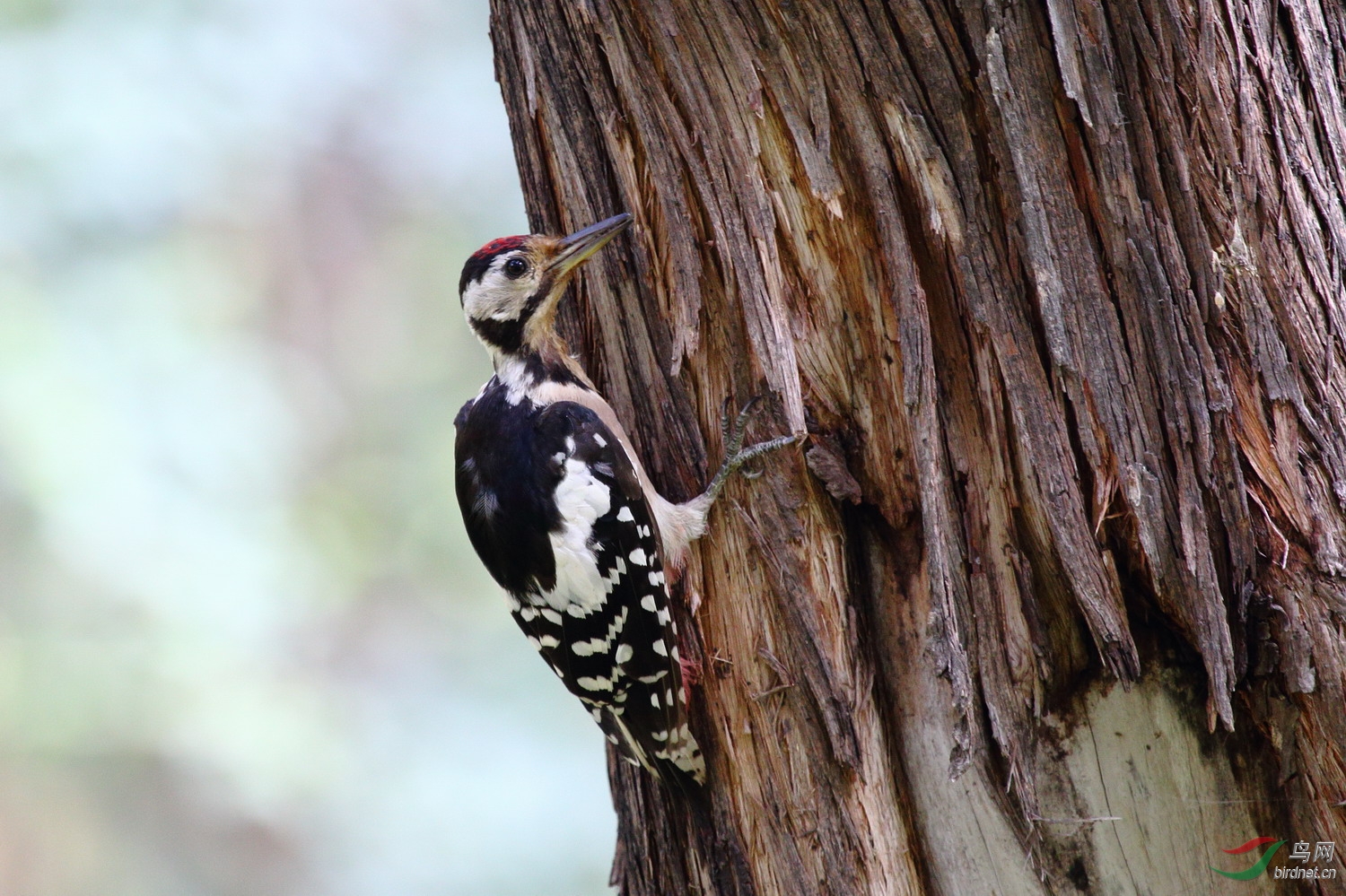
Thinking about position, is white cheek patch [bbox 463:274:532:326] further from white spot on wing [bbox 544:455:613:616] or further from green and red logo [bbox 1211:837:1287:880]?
green and red logo [bbox 1211:837:1287:880]

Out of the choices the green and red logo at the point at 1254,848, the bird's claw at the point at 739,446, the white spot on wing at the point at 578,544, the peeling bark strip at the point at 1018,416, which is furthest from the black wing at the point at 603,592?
the green and red logo at the point at 1254,848

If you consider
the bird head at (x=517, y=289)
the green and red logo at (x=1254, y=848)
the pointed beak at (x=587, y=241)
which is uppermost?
the bird head at (x=517, y=289)

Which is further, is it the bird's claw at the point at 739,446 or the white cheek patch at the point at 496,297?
the white cheek patch at the point at 496,297

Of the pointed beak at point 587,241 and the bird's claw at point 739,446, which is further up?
the pointed beak at point 587,241

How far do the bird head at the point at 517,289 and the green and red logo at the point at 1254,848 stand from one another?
210 cm

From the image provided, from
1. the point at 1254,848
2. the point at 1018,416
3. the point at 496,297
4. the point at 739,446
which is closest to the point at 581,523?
the point at 739,446

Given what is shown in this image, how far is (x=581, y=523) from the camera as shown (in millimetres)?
3229

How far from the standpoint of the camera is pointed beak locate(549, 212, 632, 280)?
2.97 m

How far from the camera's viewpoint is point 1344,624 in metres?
2.24

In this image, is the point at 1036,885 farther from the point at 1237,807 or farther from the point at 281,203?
the point at 281,203

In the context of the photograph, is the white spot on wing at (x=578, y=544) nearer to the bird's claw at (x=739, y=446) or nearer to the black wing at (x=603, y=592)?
the black wing at (x=603, y=592)

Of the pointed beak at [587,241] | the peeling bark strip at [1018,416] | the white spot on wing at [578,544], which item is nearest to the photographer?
the peeling bark strip at [1018,416]

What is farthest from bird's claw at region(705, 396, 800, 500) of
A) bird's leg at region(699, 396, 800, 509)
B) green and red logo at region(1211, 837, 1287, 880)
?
green and red logo at region(1211, 837, 1287, 880)

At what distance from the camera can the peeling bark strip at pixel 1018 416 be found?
2338 millimetres
